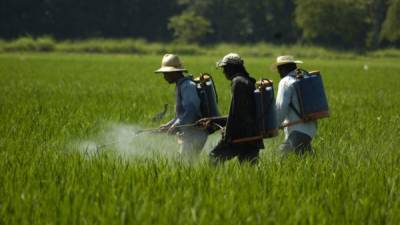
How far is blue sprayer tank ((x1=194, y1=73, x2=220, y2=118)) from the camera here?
5.10 meters

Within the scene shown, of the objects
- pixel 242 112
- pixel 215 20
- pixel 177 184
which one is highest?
pixel 242 112

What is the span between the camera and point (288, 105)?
210 inches

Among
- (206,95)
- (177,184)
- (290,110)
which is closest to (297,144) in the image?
(290,110)

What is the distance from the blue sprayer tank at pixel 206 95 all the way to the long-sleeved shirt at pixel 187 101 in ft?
0.26

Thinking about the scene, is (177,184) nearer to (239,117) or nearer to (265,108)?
(239,117)

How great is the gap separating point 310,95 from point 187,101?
3.55 feet

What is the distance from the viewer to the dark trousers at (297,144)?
17.8 ft

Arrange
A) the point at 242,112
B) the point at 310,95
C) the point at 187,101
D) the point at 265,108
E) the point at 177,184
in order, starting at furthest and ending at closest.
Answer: the point at 310,95, the point at 187,101, the point at 265,108, the point at 242,112, the point at 177,184

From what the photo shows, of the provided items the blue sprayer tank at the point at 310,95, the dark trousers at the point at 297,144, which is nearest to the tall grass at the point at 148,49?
the dark trousers at the point at 297,144

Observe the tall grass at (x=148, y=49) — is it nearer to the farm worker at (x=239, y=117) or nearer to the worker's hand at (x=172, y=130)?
the worker's hand at (x=172, y=130)

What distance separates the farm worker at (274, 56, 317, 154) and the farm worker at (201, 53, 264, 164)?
52 centimetres

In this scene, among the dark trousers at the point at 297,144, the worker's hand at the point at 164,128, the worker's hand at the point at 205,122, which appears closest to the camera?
the worker's hand at the point at 205,122

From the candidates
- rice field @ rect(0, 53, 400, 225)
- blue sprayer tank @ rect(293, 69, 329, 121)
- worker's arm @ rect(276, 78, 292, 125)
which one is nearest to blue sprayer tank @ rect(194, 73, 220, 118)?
rice field @ rect(0, 53, 400, 225)

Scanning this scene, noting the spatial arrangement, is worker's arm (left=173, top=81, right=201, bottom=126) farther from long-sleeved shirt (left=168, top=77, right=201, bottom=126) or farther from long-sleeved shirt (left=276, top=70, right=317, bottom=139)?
long-sleeved shirt (left=276, top=70, right=317, bottom=139)
